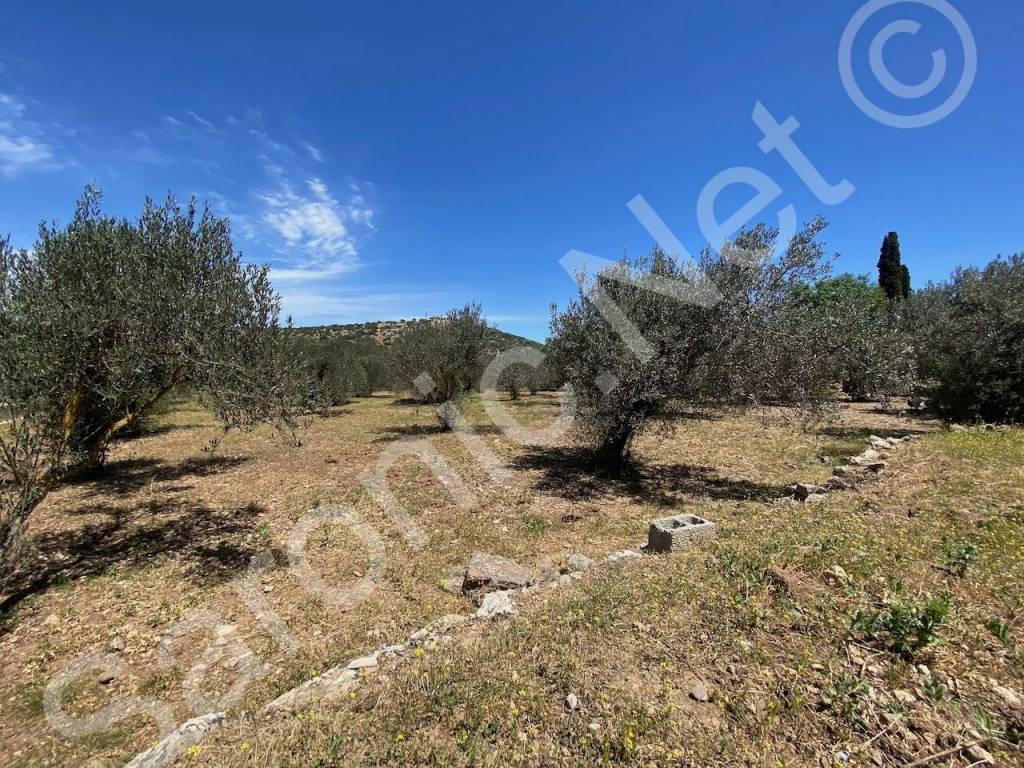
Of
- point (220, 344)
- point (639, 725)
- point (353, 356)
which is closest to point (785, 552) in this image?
point (639, 725)

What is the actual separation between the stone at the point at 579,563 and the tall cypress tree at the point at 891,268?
160 feet

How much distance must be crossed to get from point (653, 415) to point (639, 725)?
785 cm

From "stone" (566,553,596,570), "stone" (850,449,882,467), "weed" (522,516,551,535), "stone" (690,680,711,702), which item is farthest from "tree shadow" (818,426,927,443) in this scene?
"stone" (690,680,711,702)

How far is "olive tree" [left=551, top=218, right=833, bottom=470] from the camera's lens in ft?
29.7

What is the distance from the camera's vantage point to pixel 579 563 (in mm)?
5930

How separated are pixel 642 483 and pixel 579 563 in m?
5.13

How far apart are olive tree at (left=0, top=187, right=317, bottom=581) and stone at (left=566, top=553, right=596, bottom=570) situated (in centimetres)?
461

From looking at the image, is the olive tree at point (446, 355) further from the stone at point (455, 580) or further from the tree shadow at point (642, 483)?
the stone at point (455, 580)

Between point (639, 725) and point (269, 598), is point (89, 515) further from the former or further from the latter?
point (639, 725)

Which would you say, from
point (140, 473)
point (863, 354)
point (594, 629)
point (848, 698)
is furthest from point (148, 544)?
point (863, 354)

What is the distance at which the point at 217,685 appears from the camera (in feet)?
13.7

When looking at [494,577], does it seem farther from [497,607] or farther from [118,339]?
[118,339]

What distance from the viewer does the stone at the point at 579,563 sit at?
5.78m

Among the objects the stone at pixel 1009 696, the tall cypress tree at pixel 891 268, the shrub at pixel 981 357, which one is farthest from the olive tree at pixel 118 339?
the tall cypress tree at pixel 891 268
